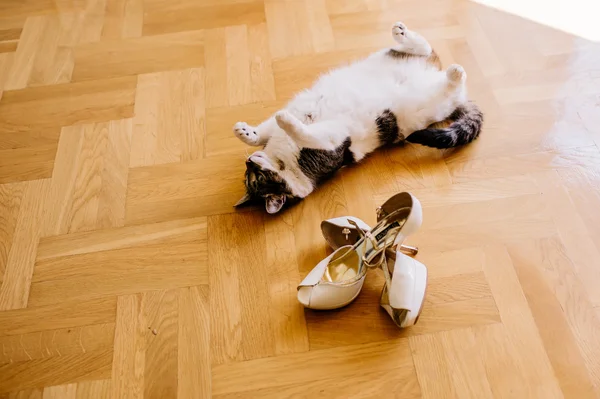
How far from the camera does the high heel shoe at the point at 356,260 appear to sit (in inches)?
52.4

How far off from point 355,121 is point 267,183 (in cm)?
35

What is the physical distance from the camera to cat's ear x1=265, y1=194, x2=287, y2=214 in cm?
152

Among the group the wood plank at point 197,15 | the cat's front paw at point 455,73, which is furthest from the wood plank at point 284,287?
the wood plank at point 197,15

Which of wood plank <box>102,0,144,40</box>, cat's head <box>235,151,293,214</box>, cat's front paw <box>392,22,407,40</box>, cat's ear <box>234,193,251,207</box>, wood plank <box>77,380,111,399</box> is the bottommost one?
wood plank <box>77,380,111,399</box>

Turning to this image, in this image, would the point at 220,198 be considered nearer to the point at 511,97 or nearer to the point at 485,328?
the point at 485,328

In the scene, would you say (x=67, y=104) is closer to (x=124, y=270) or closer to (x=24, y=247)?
(x=24, y=247)

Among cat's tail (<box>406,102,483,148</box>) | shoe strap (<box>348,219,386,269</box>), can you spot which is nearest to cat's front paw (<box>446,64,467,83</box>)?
cat's tail (<box>406,102,483,148</box>)

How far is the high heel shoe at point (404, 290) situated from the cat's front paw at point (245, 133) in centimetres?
59

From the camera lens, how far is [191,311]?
1.41 metres

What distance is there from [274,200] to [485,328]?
2.26ft

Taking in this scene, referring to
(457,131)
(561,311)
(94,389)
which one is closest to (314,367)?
(94,389)

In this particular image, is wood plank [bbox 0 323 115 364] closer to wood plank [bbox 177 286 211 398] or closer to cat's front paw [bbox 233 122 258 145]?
wood plank [bbox 177 286 211 398]

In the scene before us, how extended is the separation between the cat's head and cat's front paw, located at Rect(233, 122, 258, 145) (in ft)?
0.25

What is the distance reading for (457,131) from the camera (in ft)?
5.26
